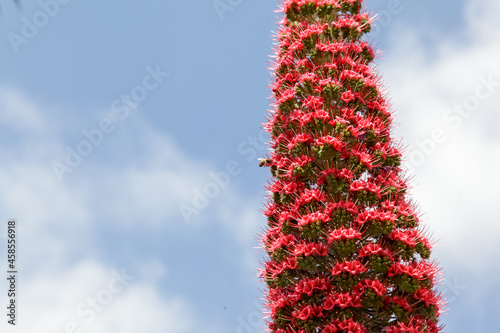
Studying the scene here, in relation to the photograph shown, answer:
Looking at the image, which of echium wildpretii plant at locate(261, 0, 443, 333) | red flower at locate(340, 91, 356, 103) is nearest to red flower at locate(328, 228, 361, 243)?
echium wildpretii plant at locate(261, 0, 443, 333)

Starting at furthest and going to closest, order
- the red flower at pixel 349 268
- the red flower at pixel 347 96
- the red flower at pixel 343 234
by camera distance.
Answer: the red flower at pixel 347 96 < the red flower at pixel 343 234 < the red flower at pixel 349 268

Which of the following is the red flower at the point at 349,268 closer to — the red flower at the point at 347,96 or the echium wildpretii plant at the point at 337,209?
the echium wildpretii plant at the point at 337,209

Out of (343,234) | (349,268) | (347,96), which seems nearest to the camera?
(349,268)

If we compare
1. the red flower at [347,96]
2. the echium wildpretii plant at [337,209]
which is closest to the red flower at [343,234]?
the echium wildpretii plant at [337,209]

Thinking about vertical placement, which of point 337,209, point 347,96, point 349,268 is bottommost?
point 349,268

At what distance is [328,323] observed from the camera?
10852mm

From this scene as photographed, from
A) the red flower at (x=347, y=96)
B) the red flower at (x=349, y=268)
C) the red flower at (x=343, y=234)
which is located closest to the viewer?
the red flower at (x=349, y=268)

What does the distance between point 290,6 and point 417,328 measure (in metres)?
9.25

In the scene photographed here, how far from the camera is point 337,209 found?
37.7 ft

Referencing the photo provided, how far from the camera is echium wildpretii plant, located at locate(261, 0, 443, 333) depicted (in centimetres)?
1094

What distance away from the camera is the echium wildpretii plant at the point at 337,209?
35.9 ft

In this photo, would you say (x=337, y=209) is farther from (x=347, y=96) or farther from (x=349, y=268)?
(x=347, y=96)

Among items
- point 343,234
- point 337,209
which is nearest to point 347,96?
point 337,209

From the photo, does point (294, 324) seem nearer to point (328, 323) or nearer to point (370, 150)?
point (328, 323)
